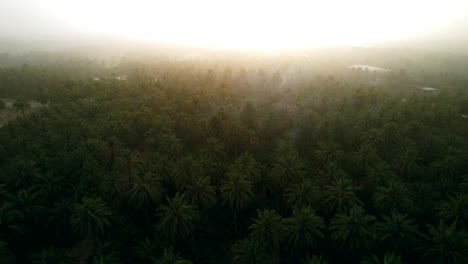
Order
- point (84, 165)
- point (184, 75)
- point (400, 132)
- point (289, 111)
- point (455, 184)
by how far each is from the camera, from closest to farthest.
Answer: point (84, 165) < point (455, 184) < point (400, 132) < point (289, 111) < point (184, 75)

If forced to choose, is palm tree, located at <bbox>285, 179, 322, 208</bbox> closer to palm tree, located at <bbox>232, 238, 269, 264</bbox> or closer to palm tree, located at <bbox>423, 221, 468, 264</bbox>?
palm tree, located at <bbox>232, 238, 269, 264</bbox>

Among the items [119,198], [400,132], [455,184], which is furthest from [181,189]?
[400,132]

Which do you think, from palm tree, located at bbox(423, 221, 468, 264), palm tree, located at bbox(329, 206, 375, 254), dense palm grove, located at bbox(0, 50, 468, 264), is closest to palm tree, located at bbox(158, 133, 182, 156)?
dense palm grove, located at bbox(0, 50, 468, 264)

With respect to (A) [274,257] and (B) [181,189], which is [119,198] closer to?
(B) [181,189]

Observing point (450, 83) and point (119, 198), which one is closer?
point (119, 198)

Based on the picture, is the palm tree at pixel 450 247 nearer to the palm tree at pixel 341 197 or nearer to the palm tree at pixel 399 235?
the palm tree at pixel 399 235

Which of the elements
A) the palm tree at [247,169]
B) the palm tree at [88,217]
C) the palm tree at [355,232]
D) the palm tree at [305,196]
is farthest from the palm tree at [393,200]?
the palm tree at [88,217]

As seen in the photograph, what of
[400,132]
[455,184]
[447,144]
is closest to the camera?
[455,184]

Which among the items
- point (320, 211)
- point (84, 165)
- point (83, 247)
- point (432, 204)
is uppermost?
point (84, 165)
